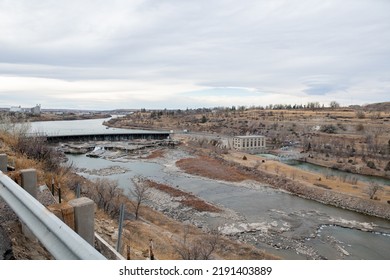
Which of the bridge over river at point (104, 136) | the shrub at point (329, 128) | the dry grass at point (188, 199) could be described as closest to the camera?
the dry grass at point (188, 199)

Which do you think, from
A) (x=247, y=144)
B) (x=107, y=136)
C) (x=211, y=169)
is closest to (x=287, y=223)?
(x=211, y=169)

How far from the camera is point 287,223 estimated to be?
20094 millimetres

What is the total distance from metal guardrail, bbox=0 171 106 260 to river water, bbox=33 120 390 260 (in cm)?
1447

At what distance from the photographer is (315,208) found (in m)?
24.3

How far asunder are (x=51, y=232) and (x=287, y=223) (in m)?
19.7

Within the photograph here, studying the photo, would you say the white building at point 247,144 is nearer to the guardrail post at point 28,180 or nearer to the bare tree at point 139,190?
the bare tree at point 139,190

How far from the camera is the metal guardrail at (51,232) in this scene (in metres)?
1.84

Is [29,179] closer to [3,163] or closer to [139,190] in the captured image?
[3,163]

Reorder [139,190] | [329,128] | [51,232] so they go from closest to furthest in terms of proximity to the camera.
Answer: [51,232], [139,190], [329,128]

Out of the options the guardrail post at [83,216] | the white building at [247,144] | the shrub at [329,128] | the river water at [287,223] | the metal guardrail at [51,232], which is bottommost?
the river water at [287,223]

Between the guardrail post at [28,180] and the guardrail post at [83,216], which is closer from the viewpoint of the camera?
the guardrail post at [83,216]

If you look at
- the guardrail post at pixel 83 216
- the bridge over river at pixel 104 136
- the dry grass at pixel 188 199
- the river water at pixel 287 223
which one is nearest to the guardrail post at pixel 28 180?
the guardrail post at pixel 83 216

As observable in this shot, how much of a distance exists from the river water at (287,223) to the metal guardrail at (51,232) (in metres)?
14.5
